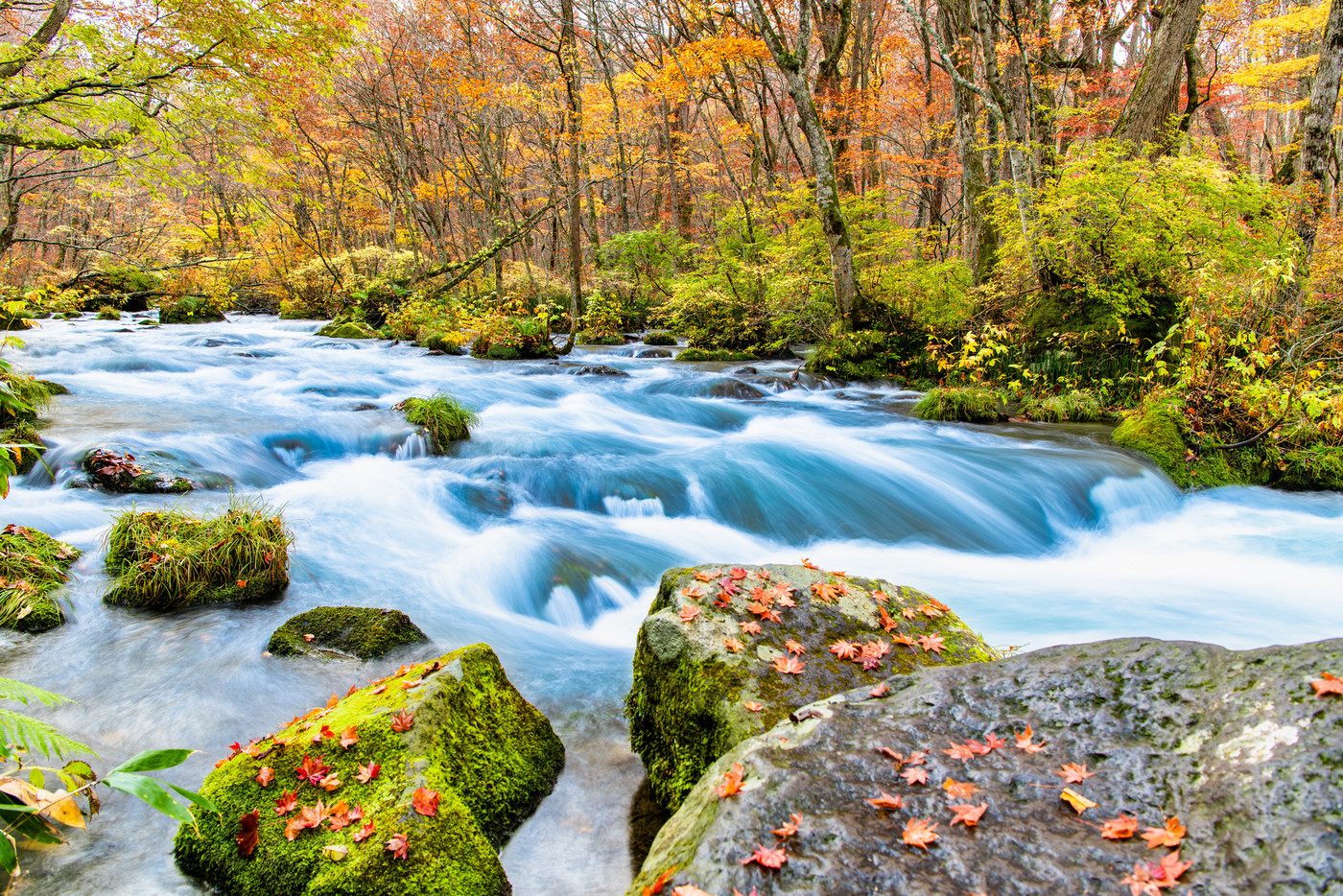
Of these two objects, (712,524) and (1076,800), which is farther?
(712,524)

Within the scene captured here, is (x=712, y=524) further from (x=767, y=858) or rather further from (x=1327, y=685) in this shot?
(x=1327, y=685)

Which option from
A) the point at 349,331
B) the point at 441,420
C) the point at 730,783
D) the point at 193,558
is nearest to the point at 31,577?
the point at 193,558

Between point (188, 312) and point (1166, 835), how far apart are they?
2401 cm

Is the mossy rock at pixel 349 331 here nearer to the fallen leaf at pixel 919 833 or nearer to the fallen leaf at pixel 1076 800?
the fallen leaf at pixel 919 833

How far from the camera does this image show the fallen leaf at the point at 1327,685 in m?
1.75

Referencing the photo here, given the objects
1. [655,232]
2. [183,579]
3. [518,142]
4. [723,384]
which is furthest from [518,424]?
Result: [518,142]

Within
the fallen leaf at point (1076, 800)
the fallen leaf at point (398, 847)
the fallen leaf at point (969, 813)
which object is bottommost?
the fallen leaf at point (398, 847)

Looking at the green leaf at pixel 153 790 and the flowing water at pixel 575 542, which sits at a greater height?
the green leaf at pixel 153 790

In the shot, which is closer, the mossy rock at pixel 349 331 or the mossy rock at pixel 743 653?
the mossy rock at pixel 743 653

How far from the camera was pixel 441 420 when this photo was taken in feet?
27.8

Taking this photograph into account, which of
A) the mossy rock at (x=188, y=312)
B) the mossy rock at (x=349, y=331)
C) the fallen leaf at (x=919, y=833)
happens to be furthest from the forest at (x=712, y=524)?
the mossy rock at (x=188, y=312)

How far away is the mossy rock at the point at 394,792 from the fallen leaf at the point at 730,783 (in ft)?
3.48

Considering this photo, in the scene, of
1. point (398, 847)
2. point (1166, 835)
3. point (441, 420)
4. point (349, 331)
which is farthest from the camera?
point (349, 331)

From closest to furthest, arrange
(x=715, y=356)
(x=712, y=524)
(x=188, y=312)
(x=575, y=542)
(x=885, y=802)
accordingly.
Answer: (x=885, y=802) < (x=575, y=542) < (x=712, y=524) < (x=715, y=356) < (x=188, y=312)
